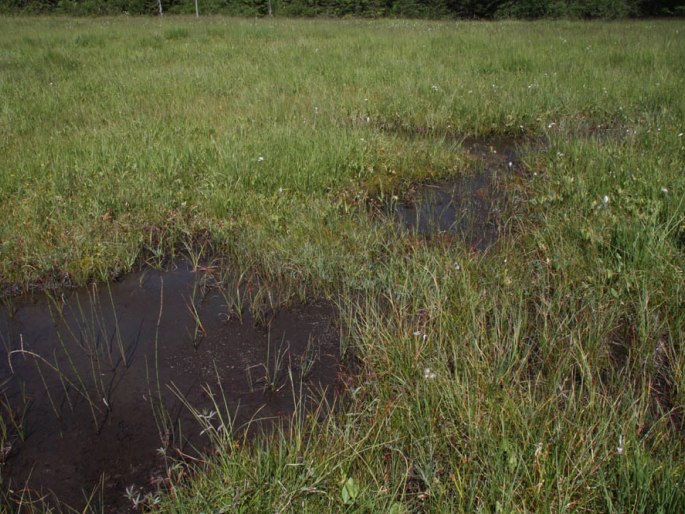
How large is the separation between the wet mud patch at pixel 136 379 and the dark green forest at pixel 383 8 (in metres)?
37.4

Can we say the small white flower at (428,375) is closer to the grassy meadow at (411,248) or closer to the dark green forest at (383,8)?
the grassy meadow at (411,248)

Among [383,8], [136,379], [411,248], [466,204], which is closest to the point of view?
[136,379]

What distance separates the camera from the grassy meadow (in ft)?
6.97

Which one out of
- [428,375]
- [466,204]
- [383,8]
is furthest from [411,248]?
[383,8]

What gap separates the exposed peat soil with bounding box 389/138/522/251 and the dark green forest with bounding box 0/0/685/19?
33611 mm

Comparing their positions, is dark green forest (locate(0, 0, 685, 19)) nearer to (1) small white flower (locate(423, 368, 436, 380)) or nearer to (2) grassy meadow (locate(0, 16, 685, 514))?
(2) grassy meadow (locate(0, 16, 685, 514))

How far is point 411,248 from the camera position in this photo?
14.0 ft

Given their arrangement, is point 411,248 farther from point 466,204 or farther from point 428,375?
point 428,375

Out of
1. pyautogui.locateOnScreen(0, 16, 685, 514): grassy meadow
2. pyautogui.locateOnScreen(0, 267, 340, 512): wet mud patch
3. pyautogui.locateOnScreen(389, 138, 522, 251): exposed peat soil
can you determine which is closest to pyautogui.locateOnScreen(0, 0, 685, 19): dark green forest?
pyautogui.locateOnScreen(0, 16, 685, 514): grassy meadow

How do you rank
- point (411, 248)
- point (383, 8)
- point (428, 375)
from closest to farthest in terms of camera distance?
point (428, 375)
point (411, 248)
point (383, 8)

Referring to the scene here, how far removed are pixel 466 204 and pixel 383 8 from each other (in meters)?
43.5

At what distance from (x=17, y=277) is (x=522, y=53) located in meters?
10.4

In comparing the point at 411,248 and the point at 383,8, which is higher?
the point at 383,8

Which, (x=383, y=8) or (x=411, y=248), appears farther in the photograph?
(x=383, y=8)
